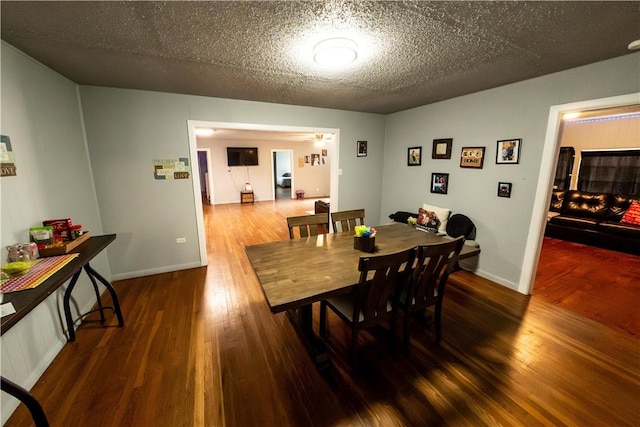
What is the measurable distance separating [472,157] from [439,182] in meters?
0.57

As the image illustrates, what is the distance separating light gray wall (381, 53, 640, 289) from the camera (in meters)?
2.17

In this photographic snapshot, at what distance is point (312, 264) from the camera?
1.85 m

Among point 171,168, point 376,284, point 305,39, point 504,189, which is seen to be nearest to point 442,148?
point 504,189

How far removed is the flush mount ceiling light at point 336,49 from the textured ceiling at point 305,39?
0.05 meters

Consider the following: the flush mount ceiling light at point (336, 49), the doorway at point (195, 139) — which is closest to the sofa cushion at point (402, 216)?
the doorway at point (195, 139)

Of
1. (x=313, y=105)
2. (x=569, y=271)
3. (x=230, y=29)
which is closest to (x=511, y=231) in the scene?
(x=569, y=271)

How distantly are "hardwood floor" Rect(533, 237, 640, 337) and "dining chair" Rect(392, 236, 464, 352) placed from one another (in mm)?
1724

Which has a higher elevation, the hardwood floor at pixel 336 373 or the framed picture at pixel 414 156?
the framed picture at pixel 414 156

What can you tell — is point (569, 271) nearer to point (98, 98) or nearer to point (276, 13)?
point (276, 13)

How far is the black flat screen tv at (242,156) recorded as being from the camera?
8.34 metres

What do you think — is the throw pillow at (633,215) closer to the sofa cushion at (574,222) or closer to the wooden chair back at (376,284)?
the sofa cushion at (574,222)

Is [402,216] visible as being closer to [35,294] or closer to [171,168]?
[171,168]

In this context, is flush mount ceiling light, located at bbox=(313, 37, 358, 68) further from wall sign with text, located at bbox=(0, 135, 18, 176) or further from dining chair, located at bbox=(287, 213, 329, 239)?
wall sign with text, located at bbox=(0, 135, 18, 176)

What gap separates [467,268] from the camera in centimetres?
331
